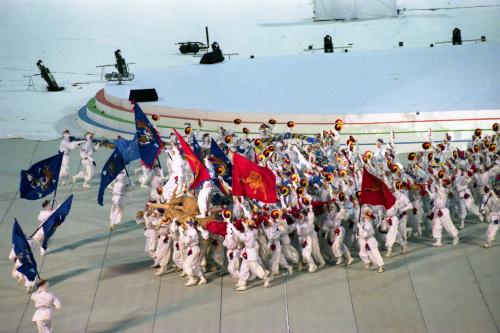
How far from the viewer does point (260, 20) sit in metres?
39.7

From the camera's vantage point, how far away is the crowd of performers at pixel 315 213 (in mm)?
17938

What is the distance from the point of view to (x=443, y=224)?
19188 mm

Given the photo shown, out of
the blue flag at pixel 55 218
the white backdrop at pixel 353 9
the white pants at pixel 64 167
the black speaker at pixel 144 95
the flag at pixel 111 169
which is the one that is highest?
the white backdrop at pixel 353 9

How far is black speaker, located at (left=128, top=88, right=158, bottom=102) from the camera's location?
88.5ft

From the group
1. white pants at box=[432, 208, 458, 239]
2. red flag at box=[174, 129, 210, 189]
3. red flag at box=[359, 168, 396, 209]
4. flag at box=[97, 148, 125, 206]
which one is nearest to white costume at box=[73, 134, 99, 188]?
flag at box=[97, 148, 125, 206]

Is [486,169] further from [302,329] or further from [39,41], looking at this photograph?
[39,41]

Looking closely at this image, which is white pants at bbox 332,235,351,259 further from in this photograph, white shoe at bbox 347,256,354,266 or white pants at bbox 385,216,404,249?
white pants at bbox 385,216,404,249

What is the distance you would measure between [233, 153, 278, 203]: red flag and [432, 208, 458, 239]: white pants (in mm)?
3008

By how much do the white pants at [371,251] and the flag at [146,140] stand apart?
4.15 meters

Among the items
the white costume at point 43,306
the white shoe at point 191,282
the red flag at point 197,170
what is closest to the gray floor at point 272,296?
the white shoe at point 191,282

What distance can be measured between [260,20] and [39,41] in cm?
748

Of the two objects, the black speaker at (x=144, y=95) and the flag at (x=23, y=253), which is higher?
the black speaker at (x=144, y=95)

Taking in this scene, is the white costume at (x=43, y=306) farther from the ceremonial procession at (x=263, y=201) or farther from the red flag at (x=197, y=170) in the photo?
the red flag at (x=197, y=170)

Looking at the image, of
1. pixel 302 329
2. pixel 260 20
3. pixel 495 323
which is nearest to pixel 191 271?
pixel 302 329
